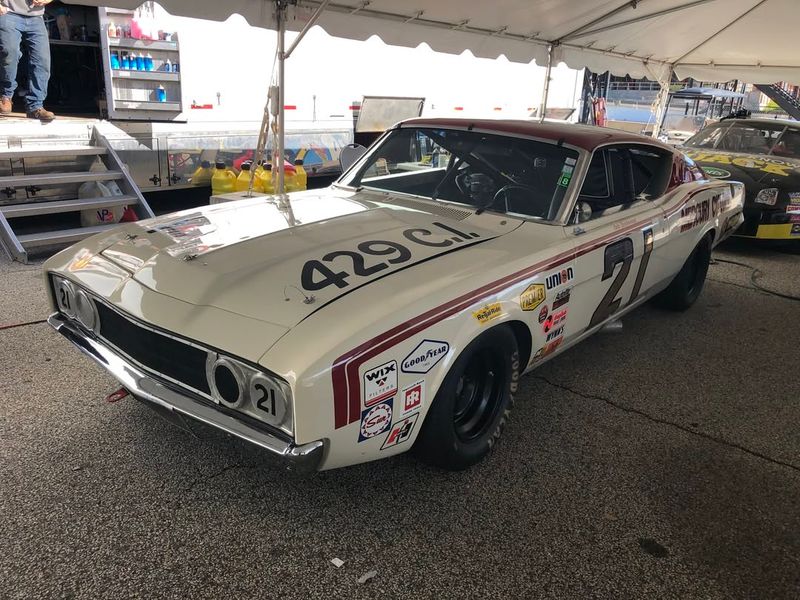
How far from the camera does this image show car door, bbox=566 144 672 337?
10.1 ft

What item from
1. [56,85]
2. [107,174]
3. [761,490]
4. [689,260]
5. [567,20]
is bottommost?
[761,490]

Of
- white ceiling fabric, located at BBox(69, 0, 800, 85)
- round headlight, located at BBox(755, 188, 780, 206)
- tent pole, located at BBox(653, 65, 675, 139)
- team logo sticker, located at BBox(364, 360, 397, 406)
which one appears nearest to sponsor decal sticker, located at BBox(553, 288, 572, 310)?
team logo sticker, located at BBox(364, 360, 397, 406)

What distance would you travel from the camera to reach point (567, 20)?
7.76m

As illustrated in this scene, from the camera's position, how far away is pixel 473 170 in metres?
3.43

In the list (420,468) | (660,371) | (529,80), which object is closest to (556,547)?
(420,468)

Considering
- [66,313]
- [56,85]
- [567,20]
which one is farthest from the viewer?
[56,85]

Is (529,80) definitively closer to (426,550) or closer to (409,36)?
(409,36)

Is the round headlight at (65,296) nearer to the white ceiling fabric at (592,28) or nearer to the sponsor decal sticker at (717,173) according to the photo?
the white ceiling fabric at (592,28)

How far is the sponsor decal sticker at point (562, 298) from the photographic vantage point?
9.39ft

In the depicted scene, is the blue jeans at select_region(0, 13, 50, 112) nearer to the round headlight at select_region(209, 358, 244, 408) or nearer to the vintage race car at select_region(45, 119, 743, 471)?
the vintage race car at select_region(45, 119, 743, 471)

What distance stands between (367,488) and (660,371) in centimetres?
220

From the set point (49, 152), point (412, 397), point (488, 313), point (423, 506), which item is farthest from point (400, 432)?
point (49, 152)

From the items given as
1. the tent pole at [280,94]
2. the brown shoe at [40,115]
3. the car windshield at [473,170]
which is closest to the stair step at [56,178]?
the brown shoe at [40,115]

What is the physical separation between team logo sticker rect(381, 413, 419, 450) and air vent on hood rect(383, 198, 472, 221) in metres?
1.24
